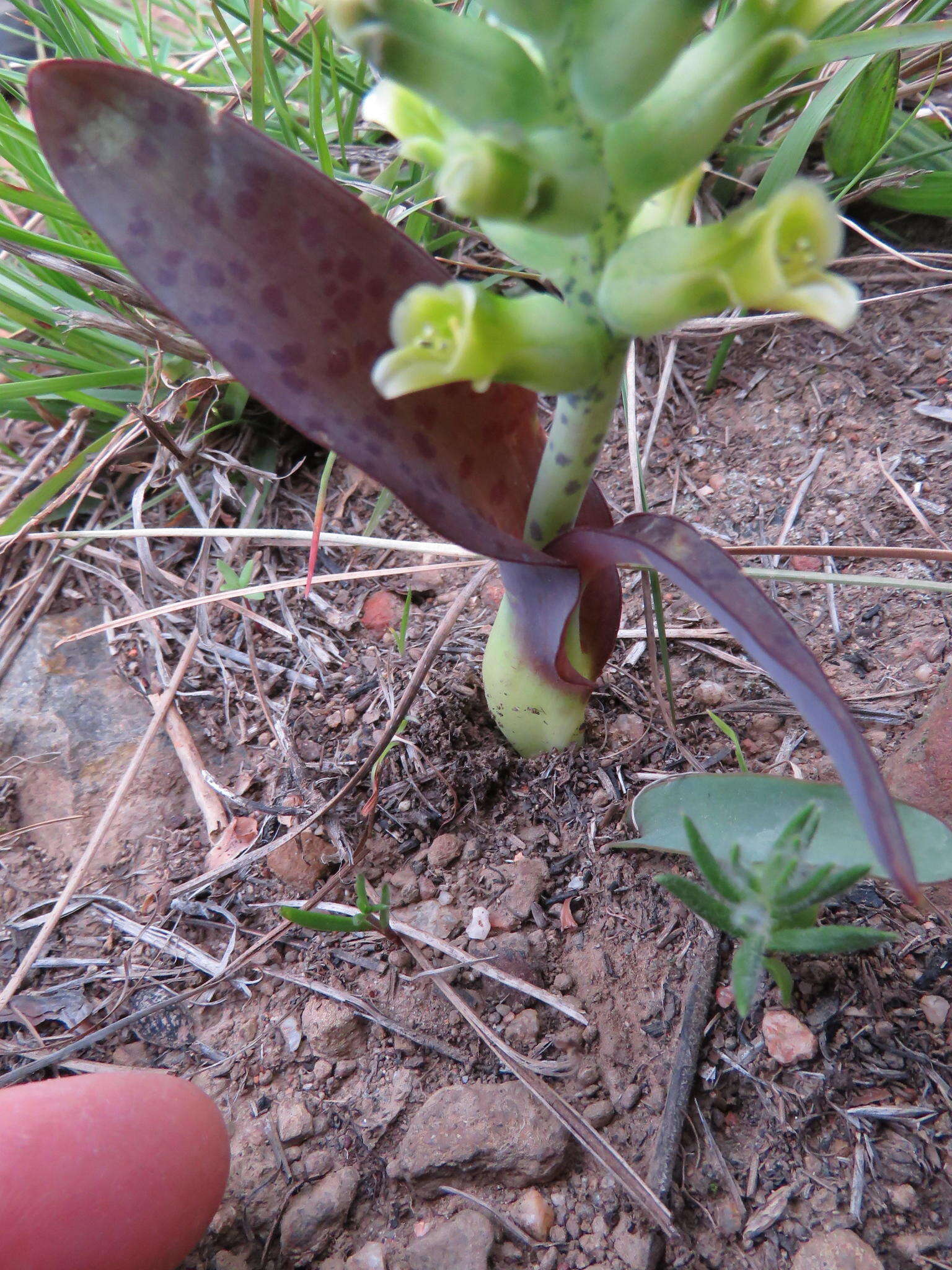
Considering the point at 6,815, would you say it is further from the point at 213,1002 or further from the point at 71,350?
the point at 71,350

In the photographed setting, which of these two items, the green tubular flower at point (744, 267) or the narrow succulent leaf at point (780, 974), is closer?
A: the green tubular flower at point (744, 267)

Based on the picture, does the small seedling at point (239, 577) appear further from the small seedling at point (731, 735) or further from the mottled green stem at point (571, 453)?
the small seedling at point (731, 735)

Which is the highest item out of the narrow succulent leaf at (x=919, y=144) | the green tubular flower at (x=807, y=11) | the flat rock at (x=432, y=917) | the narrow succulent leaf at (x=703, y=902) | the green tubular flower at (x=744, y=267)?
the narrow succulent leaf at (x=919, y=144)

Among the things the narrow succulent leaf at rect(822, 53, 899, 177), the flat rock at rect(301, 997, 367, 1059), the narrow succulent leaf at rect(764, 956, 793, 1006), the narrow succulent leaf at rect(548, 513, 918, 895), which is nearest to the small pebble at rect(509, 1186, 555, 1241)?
the flat rock at rect(301, 997, 367, 1059)

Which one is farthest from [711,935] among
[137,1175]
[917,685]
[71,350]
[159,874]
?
[71,350]

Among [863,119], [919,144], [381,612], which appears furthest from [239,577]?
[919,144]

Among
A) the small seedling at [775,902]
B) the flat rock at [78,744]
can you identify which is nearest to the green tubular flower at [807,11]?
the small seedling at [775,902]

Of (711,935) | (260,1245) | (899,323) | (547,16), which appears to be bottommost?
(260,1245)
